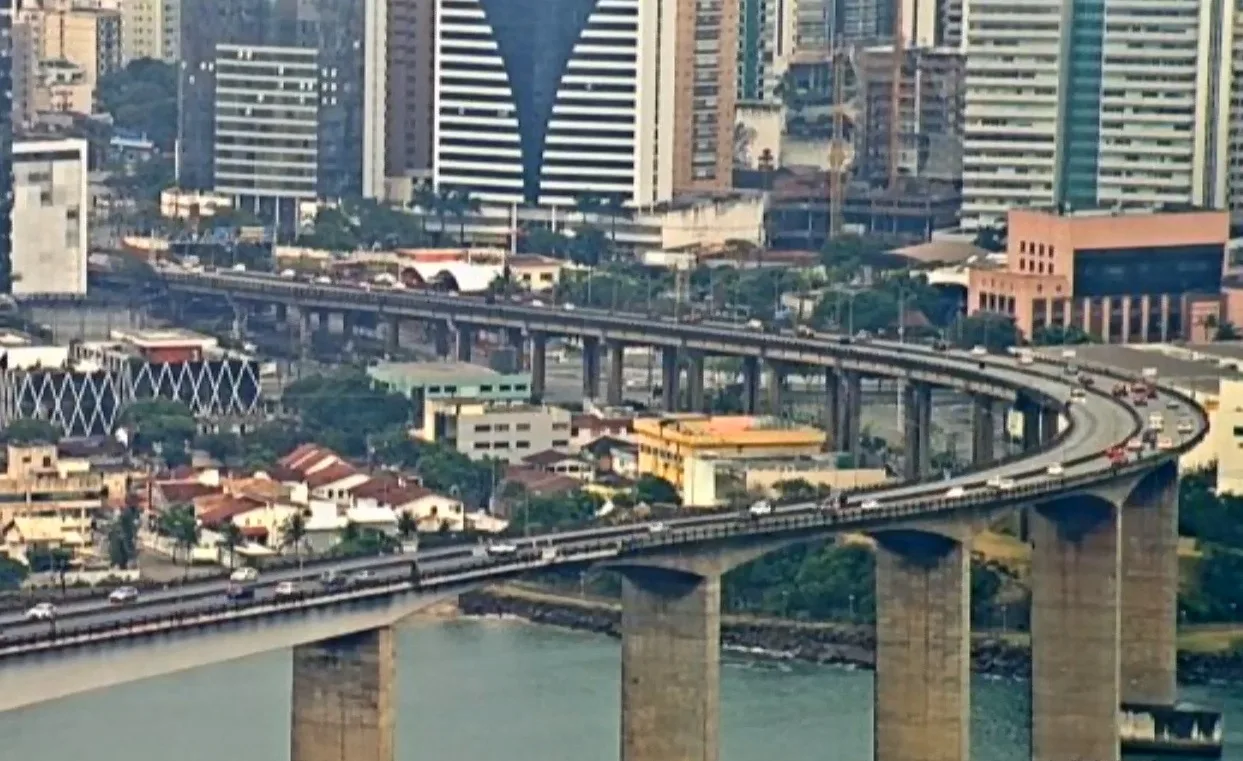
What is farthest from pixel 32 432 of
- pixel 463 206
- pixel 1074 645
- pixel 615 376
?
pixel 463 206

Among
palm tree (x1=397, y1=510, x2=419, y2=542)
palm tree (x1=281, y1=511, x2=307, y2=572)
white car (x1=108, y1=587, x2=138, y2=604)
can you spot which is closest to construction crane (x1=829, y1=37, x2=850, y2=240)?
palm tree (x1=397, y1=510, x2=419, y2=542)

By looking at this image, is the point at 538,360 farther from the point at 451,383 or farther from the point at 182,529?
the point at 182,529

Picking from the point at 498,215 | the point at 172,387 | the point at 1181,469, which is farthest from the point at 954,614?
the point at 498,215

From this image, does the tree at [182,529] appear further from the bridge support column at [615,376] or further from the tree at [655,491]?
the bridge support column at [615,376]

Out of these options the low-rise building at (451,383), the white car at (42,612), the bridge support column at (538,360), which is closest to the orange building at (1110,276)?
the bridge support column at (538,360)

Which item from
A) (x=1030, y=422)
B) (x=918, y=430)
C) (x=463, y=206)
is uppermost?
(x=463, y=206)
